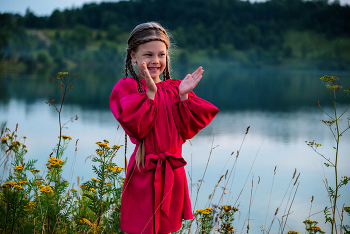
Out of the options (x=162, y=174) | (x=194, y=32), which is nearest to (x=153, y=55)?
(x=162, y=174)

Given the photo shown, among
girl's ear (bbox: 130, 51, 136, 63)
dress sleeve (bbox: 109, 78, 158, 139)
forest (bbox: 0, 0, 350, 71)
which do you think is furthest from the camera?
forest (bbox: 0, 0, 350, 71)

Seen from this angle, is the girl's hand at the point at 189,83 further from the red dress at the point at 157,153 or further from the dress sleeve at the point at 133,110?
the dress sleeve at the point at 133,110

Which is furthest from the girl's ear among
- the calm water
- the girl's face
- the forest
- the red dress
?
the forest

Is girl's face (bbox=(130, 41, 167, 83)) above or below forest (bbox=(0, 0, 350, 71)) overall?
below

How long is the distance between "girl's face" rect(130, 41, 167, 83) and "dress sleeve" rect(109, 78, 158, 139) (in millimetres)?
170

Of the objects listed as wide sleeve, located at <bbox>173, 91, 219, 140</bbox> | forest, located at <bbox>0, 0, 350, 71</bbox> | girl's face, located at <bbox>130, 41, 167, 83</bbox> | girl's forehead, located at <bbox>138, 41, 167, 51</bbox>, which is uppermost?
forest, located at <bbox>0, 0, 350, 71</bbox>

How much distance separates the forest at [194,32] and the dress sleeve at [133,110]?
85.9 ft

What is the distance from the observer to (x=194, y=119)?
5.90ft

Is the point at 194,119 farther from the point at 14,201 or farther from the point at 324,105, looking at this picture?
the point at 324,105

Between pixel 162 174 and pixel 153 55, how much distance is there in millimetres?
700

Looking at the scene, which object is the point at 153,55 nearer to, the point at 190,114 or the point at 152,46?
the point at 152,46

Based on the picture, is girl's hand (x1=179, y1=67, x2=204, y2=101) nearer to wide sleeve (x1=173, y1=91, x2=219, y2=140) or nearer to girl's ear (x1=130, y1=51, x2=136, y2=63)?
wide sleeve (x1=173, y1=91, x2=219, y2=140)

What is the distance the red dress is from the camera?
169cm

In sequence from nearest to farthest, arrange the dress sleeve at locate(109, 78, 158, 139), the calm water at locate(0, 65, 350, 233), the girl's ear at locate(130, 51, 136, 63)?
the dress sleeve at locate(109, 78, 158, 139) → the girl's ear at locate(130, 51, 136, 63) → the calm water at locate(0, 65, 350, 233)
